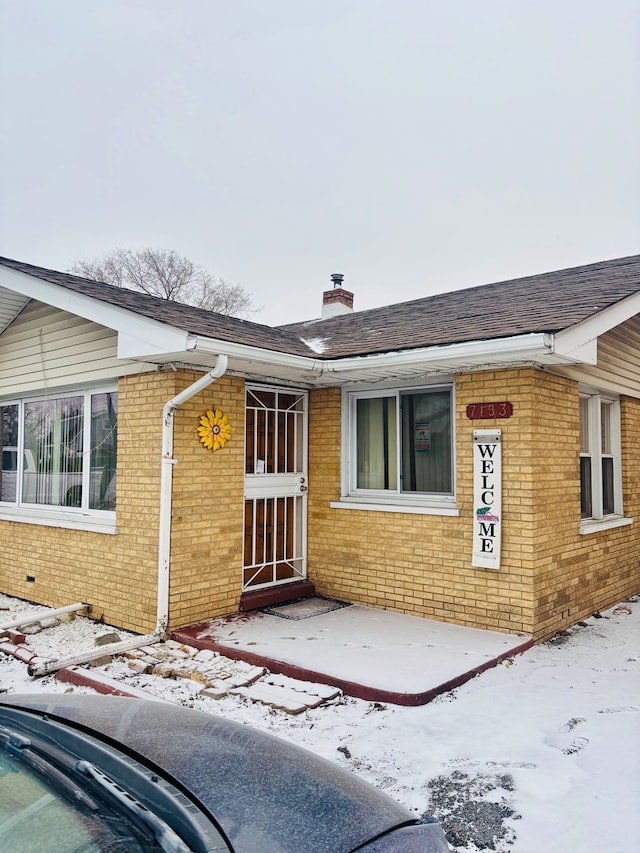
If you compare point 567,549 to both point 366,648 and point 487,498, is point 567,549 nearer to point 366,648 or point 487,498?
point 487,498

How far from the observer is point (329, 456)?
23.1ft

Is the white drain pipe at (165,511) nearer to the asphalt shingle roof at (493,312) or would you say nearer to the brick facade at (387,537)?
the brick facade at (387,537)

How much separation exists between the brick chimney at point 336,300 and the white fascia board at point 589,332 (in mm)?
7088

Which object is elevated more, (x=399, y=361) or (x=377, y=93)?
(x=377, y=93)

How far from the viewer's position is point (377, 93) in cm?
1154

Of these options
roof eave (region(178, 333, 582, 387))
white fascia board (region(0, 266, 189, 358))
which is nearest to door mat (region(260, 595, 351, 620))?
roof eave (region(178, 333, 582, 387))

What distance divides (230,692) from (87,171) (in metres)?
24.3

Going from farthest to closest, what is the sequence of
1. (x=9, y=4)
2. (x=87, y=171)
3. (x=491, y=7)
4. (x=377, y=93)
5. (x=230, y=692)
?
(x=87, y=171), (x=377, y=93), (x=491, y=7), (x=9, y=4), (x=230, y=692)

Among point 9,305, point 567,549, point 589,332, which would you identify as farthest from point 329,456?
point 9,305

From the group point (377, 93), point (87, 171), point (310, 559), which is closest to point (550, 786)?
point (310, 559)

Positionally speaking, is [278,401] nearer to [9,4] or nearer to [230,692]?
[230,692]

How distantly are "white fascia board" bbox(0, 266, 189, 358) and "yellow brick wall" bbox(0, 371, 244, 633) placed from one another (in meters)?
0.47

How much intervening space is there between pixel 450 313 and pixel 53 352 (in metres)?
4.91

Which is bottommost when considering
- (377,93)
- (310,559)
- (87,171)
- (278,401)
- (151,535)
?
(310,559)
